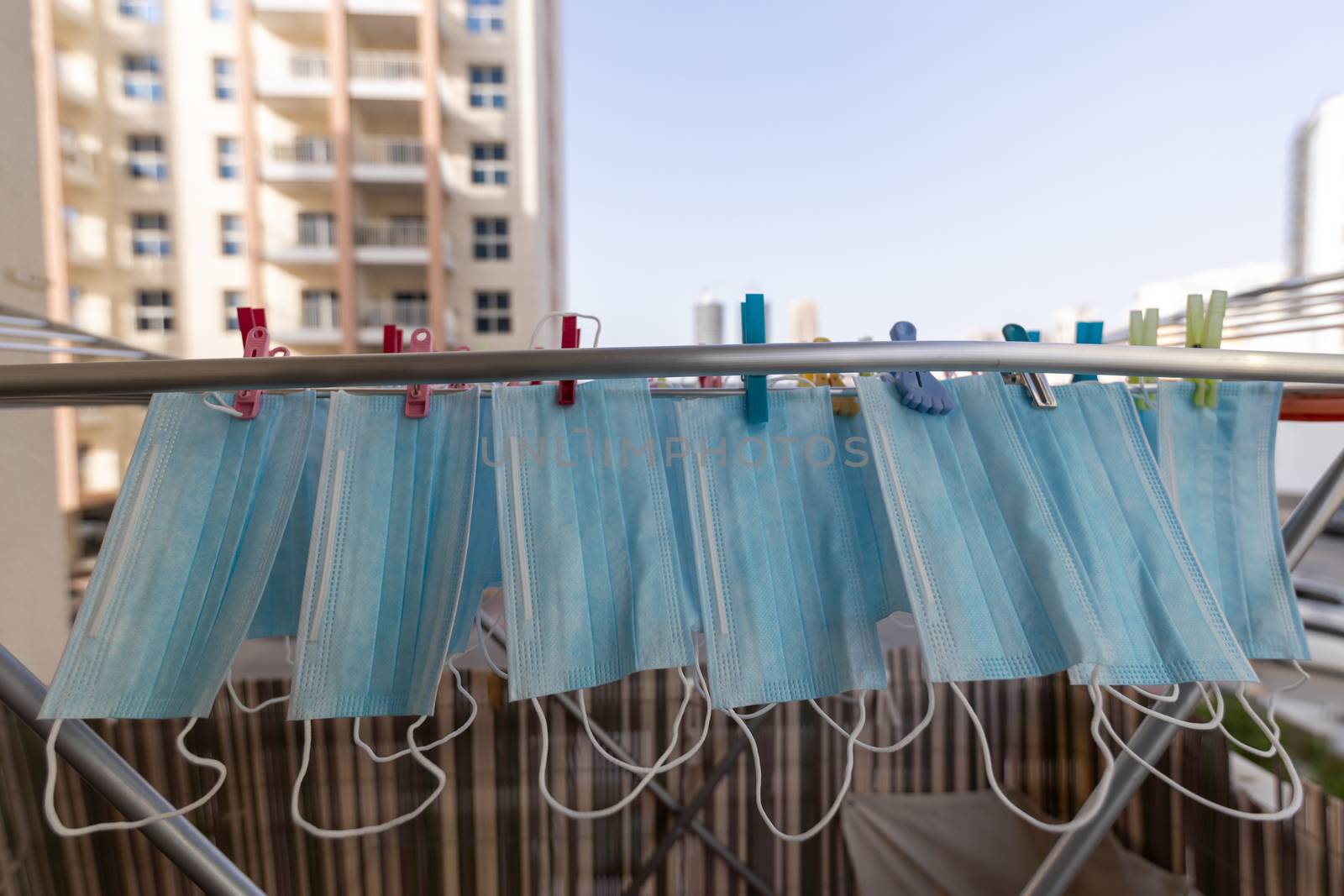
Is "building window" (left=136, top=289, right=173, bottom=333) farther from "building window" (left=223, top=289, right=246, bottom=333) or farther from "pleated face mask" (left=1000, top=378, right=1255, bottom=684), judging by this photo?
"pleated face mask" (left=1000, top=378, right=1255, bottom=684)

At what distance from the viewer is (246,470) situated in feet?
2.12

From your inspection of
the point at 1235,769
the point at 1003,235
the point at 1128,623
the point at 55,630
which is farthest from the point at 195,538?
the point at 1003,235

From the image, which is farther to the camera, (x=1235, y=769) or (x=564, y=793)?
(x=564, y=793)

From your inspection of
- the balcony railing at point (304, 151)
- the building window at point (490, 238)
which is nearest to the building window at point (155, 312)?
the balcony railing at point (304, 151)

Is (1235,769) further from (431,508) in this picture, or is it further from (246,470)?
(246,470)

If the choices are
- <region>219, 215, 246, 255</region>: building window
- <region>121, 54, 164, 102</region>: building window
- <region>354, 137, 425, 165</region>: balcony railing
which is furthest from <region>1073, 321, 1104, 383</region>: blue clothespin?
<region>121, 54, 164, 102</region>: building window

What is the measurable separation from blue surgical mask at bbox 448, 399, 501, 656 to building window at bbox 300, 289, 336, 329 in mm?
8654

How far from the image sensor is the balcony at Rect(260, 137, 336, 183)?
25.8 ft

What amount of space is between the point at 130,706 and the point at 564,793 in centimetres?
109

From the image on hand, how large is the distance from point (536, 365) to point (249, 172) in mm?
9607

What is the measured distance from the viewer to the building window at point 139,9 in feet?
25.9

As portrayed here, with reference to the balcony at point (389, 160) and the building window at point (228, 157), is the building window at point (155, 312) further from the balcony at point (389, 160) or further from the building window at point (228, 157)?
the balcony at point (389, 160)

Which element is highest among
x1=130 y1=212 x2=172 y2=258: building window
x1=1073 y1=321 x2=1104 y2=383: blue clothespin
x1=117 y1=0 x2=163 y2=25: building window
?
x1=117 y1=0 x2=163 y2=25: building window

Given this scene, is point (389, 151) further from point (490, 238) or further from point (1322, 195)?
point (1322, 195)
